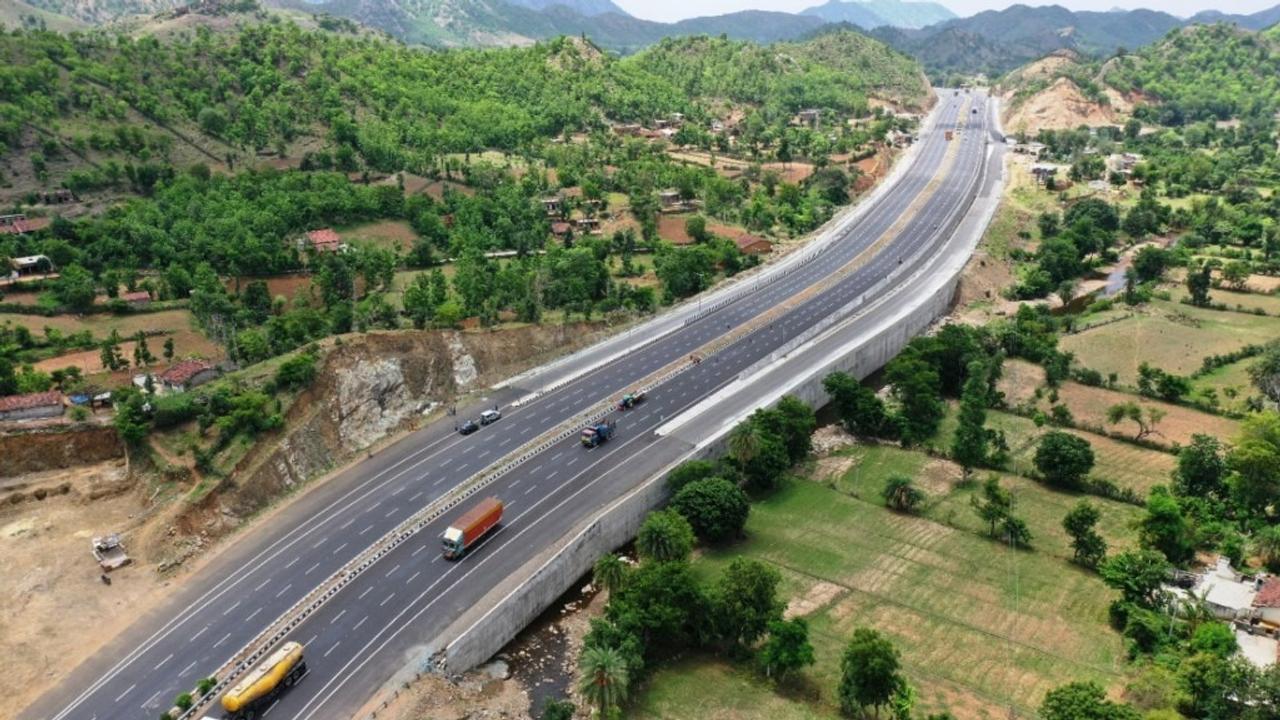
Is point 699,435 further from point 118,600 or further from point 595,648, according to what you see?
point 118,600

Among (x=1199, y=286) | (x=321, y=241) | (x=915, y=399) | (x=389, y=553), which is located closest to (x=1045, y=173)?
(x=1199, y=286)

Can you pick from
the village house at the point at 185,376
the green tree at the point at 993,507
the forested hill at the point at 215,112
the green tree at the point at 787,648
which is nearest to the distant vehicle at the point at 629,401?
the green tree at the point at 993,507

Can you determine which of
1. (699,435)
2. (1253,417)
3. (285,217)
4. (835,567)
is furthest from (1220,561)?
(285,217)

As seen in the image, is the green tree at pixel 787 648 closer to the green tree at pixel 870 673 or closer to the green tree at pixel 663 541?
the green tree at pixel 870 673

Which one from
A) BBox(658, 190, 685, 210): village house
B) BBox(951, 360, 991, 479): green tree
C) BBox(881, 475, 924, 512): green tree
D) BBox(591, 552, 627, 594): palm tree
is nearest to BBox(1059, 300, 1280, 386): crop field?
BBox(951, 360, 991, 479): green tree

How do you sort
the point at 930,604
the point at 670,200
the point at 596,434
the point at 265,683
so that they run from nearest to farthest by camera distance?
the point at 265,683 < the point at 930,604 < the point at 596,434 < the point at 670,200

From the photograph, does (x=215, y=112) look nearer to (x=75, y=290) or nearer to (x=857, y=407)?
(x=75, y=290)
